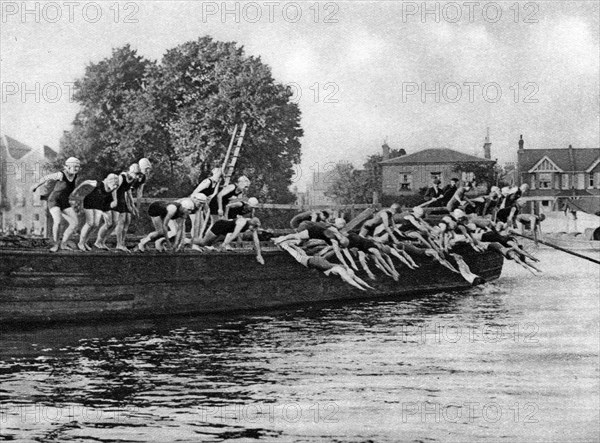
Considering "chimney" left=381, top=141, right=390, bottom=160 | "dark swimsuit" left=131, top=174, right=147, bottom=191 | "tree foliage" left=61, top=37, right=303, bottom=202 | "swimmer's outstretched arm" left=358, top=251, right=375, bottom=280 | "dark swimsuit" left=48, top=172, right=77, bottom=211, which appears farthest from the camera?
"tree foliage" left=61, top=37, right=303, bottom=202

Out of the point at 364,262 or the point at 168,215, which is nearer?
the point at 168,215

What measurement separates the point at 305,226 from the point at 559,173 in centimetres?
3097

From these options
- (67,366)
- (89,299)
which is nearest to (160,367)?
(67,366)

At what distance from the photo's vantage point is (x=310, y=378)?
1206cm

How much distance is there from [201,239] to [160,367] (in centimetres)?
636

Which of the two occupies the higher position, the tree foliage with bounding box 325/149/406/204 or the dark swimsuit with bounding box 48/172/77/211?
the tree foliage with bounding box 325/149/406/204

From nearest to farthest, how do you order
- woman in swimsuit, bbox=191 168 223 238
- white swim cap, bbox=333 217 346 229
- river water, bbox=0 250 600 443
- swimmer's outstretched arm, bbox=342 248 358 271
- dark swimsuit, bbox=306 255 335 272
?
1. river water, bbox=0 250 600 443
2. woman in swimsuit, bbox=191 168 223 238
3. dark swimsuit, bbox=306 255 335 272
4. white swim cap, bbox=333 217 346 229
5. swimmer's outstretched arm, bbox=342 248 358 271

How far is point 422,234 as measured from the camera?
76.2 feet

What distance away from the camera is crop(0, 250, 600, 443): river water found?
31.1ft

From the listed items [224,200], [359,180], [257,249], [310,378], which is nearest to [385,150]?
[359,180]

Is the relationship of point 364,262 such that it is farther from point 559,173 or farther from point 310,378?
point 559,173

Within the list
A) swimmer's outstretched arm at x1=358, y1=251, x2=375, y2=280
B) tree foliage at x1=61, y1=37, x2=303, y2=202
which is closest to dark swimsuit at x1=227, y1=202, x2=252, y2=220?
swimmer's outstretched arm at x1=358, y1=251, x2=375, y2=280

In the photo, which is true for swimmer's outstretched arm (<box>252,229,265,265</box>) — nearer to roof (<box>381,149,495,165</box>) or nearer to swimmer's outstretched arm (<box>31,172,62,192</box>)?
swimmer's outstretched arm (<box>31,172,62,192</box>)

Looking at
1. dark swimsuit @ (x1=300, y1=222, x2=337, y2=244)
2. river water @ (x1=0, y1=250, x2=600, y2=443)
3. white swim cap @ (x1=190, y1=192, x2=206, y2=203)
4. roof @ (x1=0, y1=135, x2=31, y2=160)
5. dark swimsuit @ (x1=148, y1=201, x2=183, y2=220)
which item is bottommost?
river water @ (x1=0, y1=250, x2=600, y2=443)
